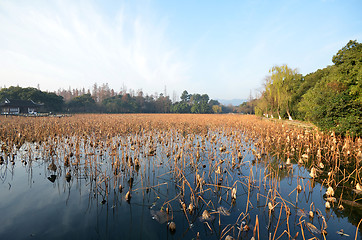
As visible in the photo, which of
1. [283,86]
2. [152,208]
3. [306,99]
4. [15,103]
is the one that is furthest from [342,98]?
[15,103]

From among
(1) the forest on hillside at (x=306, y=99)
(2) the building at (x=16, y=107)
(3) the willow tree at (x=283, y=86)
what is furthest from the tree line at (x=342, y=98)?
(2) the building at (x=16, y=107)

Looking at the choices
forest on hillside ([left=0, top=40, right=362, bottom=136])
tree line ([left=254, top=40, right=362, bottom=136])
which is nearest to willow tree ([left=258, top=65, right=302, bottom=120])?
forest on hillside ([left=0, top=40, right=362, bottom=136])

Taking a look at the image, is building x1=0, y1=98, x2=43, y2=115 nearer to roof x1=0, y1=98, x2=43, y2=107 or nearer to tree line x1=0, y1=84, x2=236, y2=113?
roof x1=0, y1=98, x2=43, y2=107

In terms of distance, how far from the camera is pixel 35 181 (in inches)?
220

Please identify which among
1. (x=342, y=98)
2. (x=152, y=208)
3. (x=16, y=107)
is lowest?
(x=152, y=208)

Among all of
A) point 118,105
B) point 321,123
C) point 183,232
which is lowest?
point 183,232

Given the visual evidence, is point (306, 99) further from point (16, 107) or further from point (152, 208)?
point (16, 107)

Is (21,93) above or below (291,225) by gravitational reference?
above

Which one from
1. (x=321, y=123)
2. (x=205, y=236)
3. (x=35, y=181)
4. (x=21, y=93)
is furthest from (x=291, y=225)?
(x=21, y=93)

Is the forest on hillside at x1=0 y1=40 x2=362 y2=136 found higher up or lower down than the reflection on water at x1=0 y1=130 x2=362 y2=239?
higher up

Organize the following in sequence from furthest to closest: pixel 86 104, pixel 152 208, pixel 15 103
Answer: pixel 86 104
pixel 15 103
pixel 152 208

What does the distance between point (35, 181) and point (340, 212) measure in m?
9.44

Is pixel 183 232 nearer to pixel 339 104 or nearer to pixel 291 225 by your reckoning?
pixel 291 225

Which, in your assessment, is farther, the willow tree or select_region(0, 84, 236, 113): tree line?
select_region(0, 84, 236, 113): tree line
